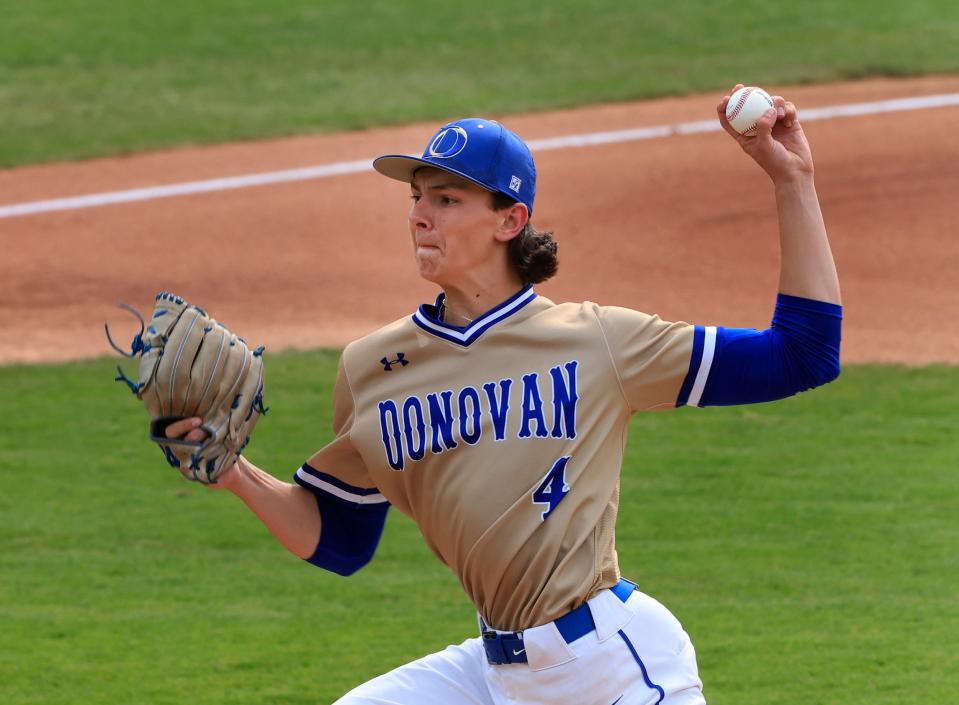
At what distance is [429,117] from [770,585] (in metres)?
7.71

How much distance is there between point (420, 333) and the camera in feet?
10.5

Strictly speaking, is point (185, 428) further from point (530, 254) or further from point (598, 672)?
point (598, 672)

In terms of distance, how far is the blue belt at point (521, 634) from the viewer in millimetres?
3023

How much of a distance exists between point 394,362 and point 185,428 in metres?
0.48

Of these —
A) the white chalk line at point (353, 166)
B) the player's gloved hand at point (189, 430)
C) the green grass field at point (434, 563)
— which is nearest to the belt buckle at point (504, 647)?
the player's gloved hand at point (189, 430)

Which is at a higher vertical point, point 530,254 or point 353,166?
point 353,166

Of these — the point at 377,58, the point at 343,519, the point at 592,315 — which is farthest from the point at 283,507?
the point at 377,58

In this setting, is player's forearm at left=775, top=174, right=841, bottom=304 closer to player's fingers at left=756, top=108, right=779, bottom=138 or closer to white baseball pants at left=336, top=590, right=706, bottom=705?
player's fingers at left=756, top=108, right=779, bottom=138

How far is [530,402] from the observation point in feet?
10.0

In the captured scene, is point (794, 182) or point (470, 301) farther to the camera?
point (470, 301)

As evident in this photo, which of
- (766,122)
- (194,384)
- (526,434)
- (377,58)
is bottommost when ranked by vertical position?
(526,434)

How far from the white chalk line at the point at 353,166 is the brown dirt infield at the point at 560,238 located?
0.46 feet

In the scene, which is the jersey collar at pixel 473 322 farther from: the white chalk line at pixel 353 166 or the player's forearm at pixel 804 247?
the white chalk line at pixel 353 166

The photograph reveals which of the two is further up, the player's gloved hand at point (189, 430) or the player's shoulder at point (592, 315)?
the player's shoulder at point (592, 315)
